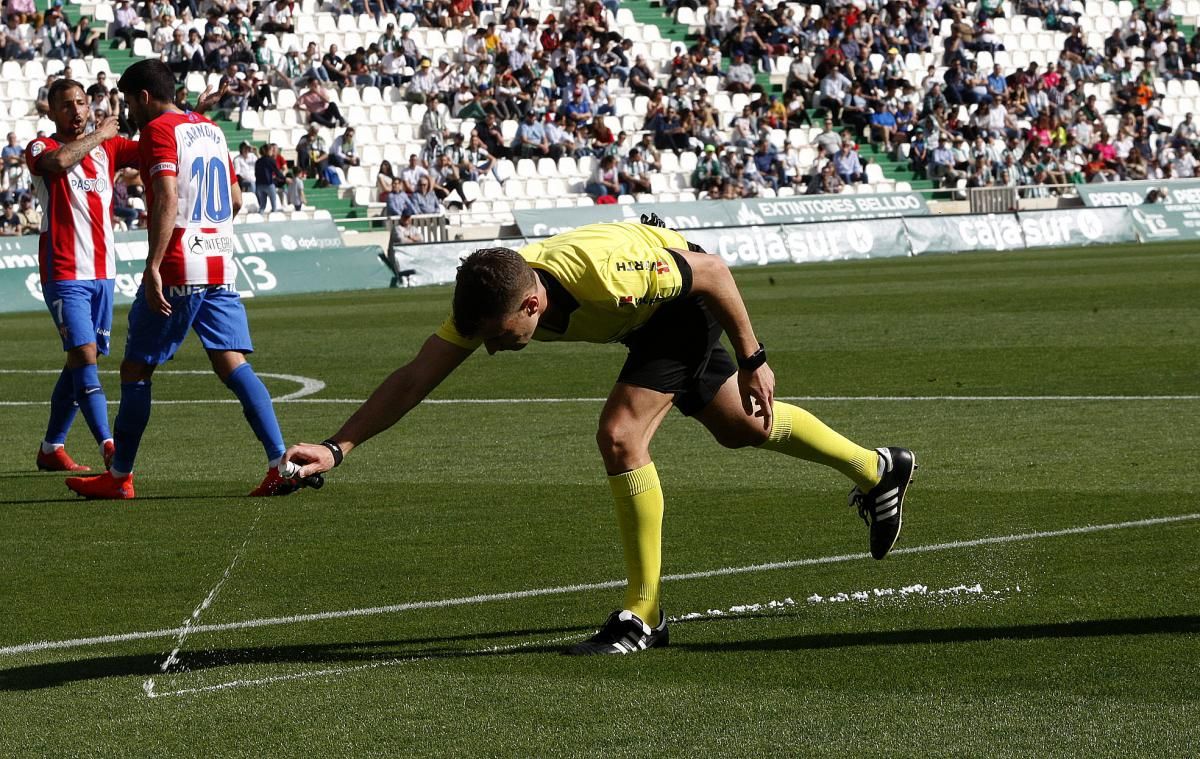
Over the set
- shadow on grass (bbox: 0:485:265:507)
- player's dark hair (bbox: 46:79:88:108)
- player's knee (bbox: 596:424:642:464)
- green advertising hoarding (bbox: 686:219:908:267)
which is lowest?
→ green advertising hoarding (bbox: 686:219:908:267)

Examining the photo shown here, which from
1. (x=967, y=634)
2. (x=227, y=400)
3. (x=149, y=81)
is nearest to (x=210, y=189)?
(x=149, y=81)

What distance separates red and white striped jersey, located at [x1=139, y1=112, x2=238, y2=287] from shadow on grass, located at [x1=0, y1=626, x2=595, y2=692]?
4215mm

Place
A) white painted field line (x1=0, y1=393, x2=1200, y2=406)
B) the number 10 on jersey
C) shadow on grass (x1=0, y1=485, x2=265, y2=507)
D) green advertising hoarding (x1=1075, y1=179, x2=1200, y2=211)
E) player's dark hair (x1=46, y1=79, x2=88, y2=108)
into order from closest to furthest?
shadow on grass (x1=0, y1=485, x2=265, y2=507)
the number 10 on jersey
player's dark hair (x1=46, y1=79, x2=88, y2=108)
white painted field line (x1=0, y1=393, x2=1200, y2=406)
green advertising hoarding (x1=1075, y1=179, x2=1200, y2=211)

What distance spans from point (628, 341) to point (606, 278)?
23.2 inches

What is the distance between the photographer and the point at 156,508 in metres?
9.67

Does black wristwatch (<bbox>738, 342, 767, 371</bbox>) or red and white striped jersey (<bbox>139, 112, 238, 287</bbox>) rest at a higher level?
black wristwatch (<bbox>738, 342, 767, 371</bbox>)

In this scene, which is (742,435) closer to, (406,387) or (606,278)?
(606,278)

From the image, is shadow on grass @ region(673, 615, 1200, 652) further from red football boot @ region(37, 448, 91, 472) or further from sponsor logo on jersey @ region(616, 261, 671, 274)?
red football boot @ region(37, 448, 91, 472)

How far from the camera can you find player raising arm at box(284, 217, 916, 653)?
5.54 metres

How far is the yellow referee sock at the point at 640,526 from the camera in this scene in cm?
607

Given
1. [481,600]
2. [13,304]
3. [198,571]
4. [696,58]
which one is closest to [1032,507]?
[481,600]

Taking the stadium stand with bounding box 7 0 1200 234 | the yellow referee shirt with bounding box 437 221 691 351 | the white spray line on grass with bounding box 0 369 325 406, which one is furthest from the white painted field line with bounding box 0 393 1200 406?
the stadium stand with bounding box 7 0 1200 234

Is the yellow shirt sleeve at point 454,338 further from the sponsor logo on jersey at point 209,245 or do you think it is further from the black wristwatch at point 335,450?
the sponsor logo on jersey at point 209,245

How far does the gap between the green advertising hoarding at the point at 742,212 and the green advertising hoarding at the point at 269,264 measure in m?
3.98
